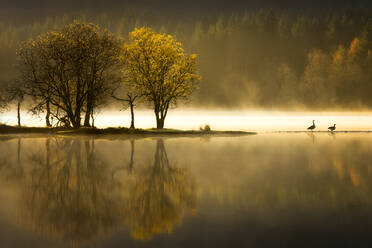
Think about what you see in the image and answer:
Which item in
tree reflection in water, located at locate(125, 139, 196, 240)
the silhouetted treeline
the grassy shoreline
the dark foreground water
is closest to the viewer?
the dark foreground water

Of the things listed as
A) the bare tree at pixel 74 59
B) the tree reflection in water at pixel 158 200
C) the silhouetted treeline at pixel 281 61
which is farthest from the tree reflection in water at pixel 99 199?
the silhouetted treeline at pixel 281 61

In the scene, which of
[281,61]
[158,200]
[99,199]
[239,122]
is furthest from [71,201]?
[281,61]

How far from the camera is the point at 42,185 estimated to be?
14.8 m

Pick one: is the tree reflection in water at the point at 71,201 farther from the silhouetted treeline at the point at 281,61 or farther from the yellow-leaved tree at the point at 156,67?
the silhouetted treeline at the point at 281,61

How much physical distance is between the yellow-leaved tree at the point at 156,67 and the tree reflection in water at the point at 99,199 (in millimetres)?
29069

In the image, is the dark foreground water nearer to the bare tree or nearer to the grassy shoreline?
the grassy shoreline

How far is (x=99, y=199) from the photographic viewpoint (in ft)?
40.4

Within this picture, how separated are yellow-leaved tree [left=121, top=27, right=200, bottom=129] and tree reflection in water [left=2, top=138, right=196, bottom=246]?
29.1 metres

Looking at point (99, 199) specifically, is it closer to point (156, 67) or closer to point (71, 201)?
point (71, 201)

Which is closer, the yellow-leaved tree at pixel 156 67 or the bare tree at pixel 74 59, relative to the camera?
the bare tree at pixel 74 59

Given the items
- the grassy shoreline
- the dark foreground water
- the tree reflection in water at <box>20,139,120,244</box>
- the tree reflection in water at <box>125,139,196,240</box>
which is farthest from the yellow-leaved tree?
the tree reflection in water at <box>125,139,196,240</box>

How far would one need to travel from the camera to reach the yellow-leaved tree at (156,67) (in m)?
48.4

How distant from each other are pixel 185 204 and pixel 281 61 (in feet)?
527

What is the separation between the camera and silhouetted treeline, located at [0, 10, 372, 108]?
148 m
